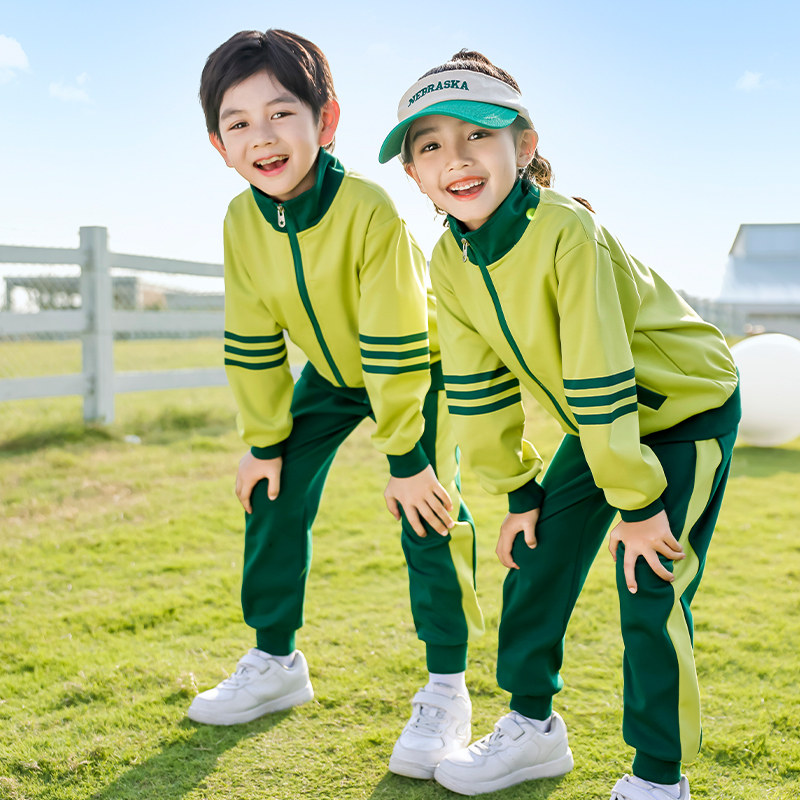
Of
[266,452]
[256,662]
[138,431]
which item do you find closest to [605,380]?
[266,452]

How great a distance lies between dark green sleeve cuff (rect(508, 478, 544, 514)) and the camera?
1641 mm

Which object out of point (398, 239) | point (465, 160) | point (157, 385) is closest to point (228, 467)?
point (157, 385)

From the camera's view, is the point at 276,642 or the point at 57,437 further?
the point at 57,437

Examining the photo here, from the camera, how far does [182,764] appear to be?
5.62 ft

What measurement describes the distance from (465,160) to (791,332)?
2083 centimetres

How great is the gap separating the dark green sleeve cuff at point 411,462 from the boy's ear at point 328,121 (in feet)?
2.48

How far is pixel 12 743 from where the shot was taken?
178 centimetres

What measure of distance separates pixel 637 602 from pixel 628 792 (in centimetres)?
36

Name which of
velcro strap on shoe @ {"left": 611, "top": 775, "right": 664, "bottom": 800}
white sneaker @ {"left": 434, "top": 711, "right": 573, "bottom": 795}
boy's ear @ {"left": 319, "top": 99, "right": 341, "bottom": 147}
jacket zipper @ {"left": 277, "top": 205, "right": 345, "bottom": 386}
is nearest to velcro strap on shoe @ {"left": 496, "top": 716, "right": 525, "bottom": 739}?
white sneaker @ {"left": 434, "top": 711, "right": 573, "bottom": 795}

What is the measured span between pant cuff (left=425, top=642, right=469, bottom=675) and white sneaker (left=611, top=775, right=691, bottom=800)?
48 cm

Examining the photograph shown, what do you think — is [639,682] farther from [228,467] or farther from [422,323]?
[228,467]

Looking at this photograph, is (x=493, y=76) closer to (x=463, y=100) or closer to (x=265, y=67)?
(x=463, y=100)

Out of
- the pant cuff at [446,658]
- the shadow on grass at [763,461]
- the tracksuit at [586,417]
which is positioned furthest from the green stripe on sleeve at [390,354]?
the shadow on grass at [763,461]

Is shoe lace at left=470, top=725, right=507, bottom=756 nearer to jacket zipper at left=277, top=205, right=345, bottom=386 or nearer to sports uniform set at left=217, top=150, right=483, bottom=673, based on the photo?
sports uniform set at left=217, top=150, right=483, bottom=673
